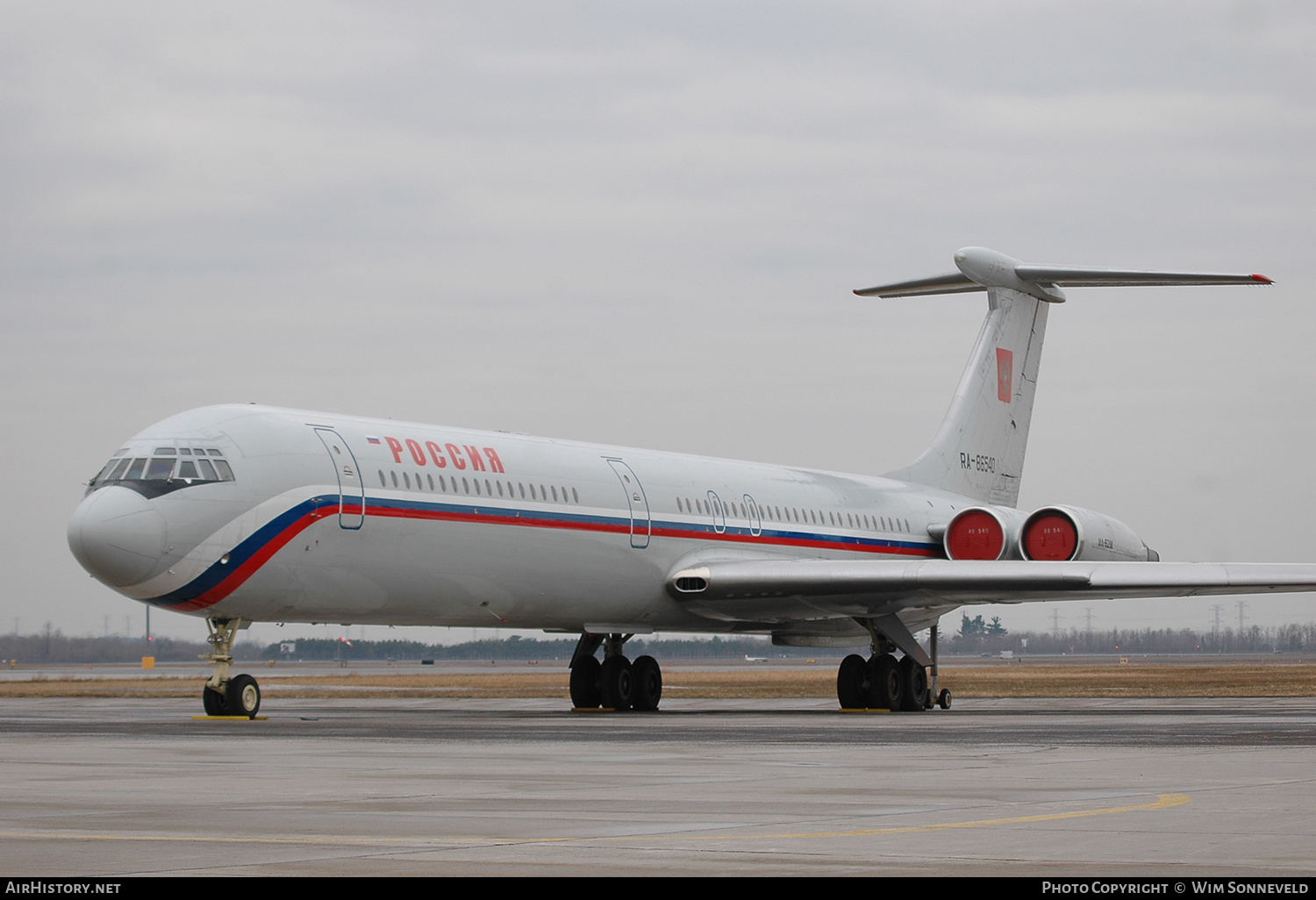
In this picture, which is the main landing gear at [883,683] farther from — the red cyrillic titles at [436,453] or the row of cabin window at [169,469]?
the row of cabin window at [169,469]

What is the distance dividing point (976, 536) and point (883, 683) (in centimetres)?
497

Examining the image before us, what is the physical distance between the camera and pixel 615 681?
2762 cm

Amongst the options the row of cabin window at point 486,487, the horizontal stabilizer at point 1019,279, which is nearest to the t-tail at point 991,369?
the horizontal stabilizer at point 1019,279

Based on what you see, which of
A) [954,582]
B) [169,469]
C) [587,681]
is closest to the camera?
[169,469]

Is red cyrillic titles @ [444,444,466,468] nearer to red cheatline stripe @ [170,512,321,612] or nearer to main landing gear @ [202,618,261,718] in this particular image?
red cheatline stripe @ [170,512,321,612]

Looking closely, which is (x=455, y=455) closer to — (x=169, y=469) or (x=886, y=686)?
(x=169, y=469)

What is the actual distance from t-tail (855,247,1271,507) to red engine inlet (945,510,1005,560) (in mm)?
2989

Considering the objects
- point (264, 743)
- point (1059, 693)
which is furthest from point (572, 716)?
point (1059, 693)

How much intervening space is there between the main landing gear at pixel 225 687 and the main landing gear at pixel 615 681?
7.45m

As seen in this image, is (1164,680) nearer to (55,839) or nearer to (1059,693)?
(1059,693)

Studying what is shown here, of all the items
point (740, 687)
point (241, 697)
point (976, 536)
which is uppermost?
point (976, 536)

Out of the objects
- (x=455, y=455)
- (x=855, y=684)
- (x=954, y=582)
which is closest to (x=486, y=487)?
(x=455, y=455)

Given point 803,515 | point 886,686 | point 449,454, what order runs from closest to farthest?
point 449,454
point 886,686
point 803,515

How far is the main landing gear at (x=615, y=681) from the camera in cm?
2761
